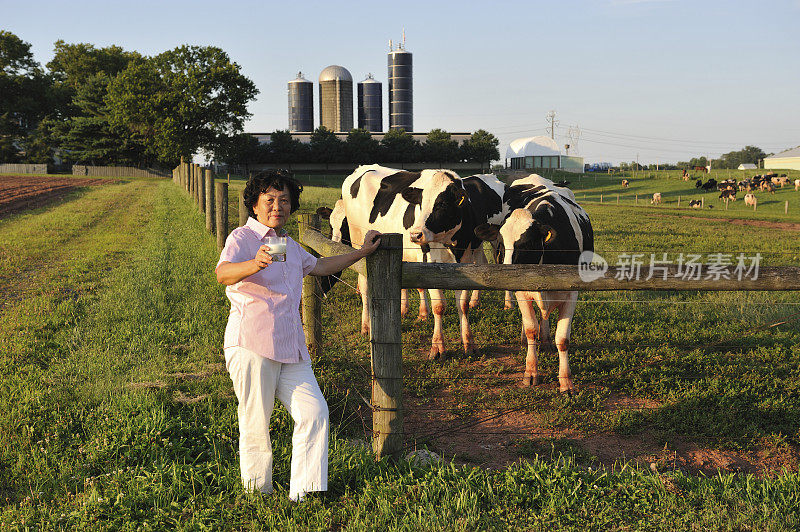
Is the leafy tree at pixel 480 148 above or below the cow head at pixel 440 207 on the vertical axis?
above

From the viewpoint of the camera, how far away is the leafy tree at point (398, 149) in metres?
74.4

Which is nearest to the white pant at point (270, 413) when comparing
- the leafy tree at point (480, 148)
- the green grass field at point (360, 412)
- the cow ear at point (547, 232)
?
the green grass field at point (360, 412)

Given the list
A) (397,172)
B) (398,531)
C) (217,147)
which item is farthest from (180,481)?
(217,147)

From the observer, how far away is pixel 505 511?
366 centimetres

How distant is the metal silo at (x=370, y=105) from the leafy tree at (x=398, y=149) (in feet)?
198

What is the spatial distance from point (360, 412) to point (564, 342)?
7.62 feet

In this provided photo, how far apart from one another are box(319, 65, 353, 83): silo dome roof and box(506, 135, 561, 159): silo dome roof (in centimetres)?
4122

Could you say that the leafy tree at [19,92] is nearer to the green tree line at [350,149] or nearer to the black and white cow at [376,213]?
the green tree line at [350,149]

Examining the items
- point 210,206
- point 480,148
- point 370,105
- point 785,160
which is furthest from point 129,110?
point 785,160

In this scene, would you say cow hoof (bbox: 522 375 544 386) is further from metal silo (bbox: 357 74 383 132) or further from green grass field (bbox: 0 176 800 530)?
metal silo (bbox: 357 74 383 132)

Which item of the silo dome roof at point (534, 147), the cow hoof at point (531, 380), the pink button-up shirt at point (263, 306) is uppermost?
the silo dome roof at point (534, 147)

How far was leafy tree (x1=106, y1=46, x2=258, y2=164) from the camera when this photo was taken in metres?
58.5

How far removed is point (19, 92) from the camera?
73.2 meters

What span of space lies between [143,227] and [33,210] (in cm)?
Result: 779
